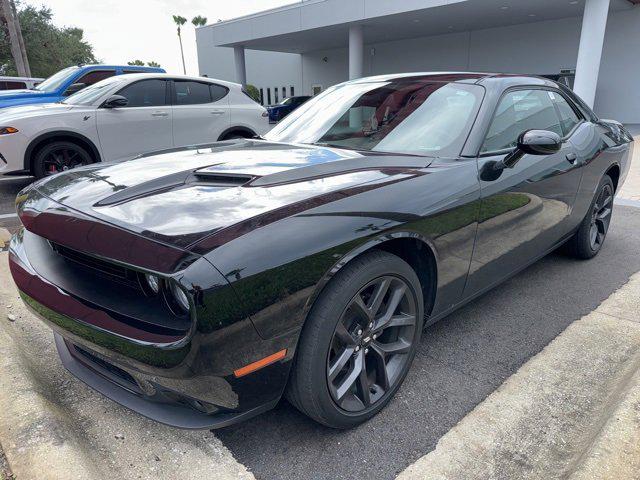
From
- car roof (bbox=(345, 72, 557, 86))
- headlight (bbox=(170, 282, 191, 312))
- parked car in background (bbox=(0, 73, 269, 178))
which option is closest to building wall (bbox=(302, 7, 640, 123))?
parked car in background (bbox=(0, 73, 269, 178))

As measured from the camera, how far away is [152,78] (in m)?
6.90

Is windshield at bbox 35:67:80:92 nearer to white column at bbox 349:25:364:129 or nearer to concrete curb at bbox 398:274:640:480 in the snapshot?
concrete curb at bbox 398:274:640:480

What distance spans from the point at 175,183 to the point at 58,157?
203 inches

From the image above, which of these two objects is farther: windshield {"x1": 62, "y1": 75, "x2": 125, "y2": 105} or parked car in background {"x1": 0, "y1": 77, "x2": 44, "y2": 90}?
parked car in background {"x1": 0, "y1": 77, "x2": 44, "y2": 90}

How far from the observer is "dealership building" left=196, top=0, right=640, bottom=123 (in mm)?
15037

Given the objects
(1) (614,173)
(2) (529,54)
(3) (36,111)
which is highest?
(2) (529,54)

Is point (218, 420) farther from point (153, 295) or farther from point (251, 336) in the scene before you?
point (153, 295)

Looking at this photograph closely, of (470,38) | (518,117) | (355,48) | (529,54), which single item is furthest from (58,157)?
(470,38)

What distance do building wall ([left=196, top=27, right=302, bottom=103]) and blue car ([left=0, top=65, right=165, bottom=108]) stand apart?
864 inches

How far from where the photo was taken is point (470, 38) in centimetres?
2095

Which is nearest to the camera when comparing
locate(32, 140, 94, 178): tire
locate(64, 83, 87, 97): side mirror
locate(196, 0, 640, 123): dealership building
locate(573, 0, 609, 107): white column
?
locate(32, 140, 94, 178): tire

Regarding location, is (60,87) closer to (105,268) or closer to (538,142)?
(105,268)

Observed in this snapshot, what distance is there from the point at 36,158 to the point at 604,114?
18375 mm

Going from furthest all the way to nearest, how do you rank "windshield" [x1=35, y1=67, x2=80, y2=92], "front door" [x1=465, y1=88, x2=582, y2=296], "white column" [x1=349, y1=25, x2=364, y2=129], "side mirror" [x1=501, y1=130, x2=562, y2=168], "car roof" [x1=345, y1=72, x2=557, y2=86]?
"white column" [x1=349, y1=25, x2=364, y2=129], "windshield" [x1=35, y1=67, x2=80, y2=92], "car roof" [x1=345, y1=72, x2=557, y2=86], "front door" [x1=465, y1=88, x2=582, y2=296], "side mirror" [x1=501, y1=130, x2=562, y2=168]
